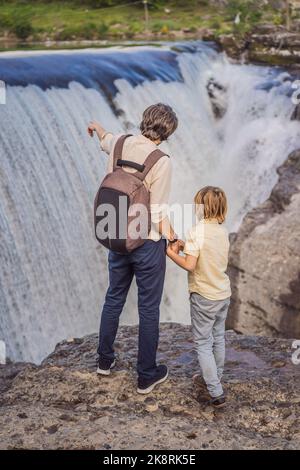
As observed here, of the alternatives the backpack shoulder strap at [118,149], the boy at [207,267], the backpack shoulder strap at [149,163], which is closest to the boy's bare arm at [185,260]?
the boy at [207,267]

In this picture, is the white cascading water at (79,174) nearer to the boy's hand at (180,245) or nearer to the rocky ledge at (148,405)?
the rocky ledge at (148,405)

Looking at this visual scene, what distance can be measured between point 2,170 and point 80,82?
3.43 meters

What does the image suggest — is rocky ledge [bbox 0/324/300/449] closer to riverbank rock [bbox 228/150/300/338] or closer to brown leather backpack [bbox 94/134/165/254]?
brown leather backpack [bbox 94/134/165/254]

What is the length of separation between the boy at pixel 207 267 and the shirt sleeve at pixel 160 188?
0.77 ft

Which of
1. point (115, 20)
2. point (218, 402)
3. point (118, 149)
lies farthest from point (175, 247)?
point (115, 20)

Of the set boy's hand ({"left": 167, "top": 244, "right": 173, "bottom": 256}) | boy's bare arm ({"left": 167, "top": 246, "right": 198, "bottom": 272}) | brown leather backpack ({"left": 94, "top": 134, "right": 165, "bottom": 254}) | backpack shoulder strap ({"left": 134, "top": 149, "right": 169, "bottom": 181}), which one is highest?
backpack shoulder strap ({"left": 134, "top": 149, "right": 169, "bottom": 181})

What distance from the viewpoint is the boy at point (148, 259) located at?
3.91m

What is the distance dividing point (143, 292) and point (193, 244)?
42cm

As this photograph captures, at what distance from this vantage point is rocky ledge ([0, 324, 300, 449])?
3.67 meters

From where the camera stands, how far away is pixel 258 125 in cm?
1424

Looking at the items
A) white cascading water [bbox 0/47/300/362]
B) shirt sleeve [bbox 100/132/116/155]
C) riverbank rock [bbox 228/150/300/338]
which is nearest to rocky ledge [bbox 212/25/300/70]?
white cascading water [bbox 0/47/300/362]

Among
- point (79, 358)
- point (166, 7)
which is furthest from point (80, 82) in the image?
point (166, 7)

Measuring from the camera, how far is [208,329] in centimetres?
412

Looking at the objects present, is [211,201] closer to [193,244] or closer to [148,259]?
[193,244]
